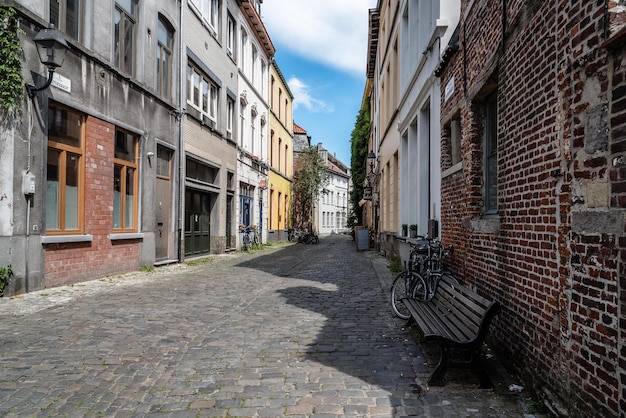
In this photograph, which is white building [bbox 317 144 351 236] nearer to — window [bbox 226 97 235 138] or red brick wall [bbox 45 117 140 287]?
window [bbox 226 97 235 138]

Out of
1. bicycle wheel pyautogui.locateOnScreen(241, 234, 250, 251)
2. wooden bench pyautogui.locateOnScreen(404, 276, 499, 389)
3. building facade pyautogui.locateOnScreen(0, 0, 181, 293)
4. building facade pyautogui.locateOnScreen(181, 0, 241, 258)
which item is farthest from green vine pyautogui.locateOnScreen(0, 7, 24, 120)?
bicycle wheel pyautogui.locateOnScreen(241, 234, 250, 251)

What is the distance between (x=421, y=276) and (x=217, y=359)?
3.30 metres

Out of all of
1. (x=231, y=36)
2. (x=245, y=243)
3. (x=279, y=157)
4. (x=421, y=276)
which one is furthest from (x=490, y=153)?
(x=279, y=157)

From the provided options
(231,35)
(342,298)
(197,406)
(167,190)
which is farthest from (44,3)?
(231,35)

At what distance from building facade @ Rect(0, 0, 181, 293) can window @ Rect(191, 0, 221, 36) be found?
5.99 feet

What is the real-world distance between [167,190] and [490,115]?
31.8 ft

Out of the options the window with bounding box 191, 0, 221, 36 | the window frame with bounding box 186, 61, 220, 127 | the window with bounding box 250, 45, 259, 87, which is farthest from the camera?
the window with bounding box 250, 45, 259, 87

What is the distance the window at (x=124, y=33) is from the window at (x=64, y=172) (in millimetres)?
2205

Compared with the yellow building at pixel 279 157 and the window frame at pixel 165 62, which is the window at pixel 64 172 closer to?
the window frame at pixel 165 62

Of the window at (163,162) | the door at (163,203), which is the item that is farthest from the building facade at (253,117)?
the door at (163,203)

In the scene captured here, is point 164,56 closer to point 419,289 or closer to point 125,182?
point 125,182

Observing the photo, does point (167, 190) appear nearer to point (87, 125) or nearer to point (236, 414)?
point (87, 125)

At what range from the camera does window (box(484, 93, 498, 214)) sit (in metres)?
5.48

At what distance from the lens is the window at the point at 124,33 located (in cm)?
1041
